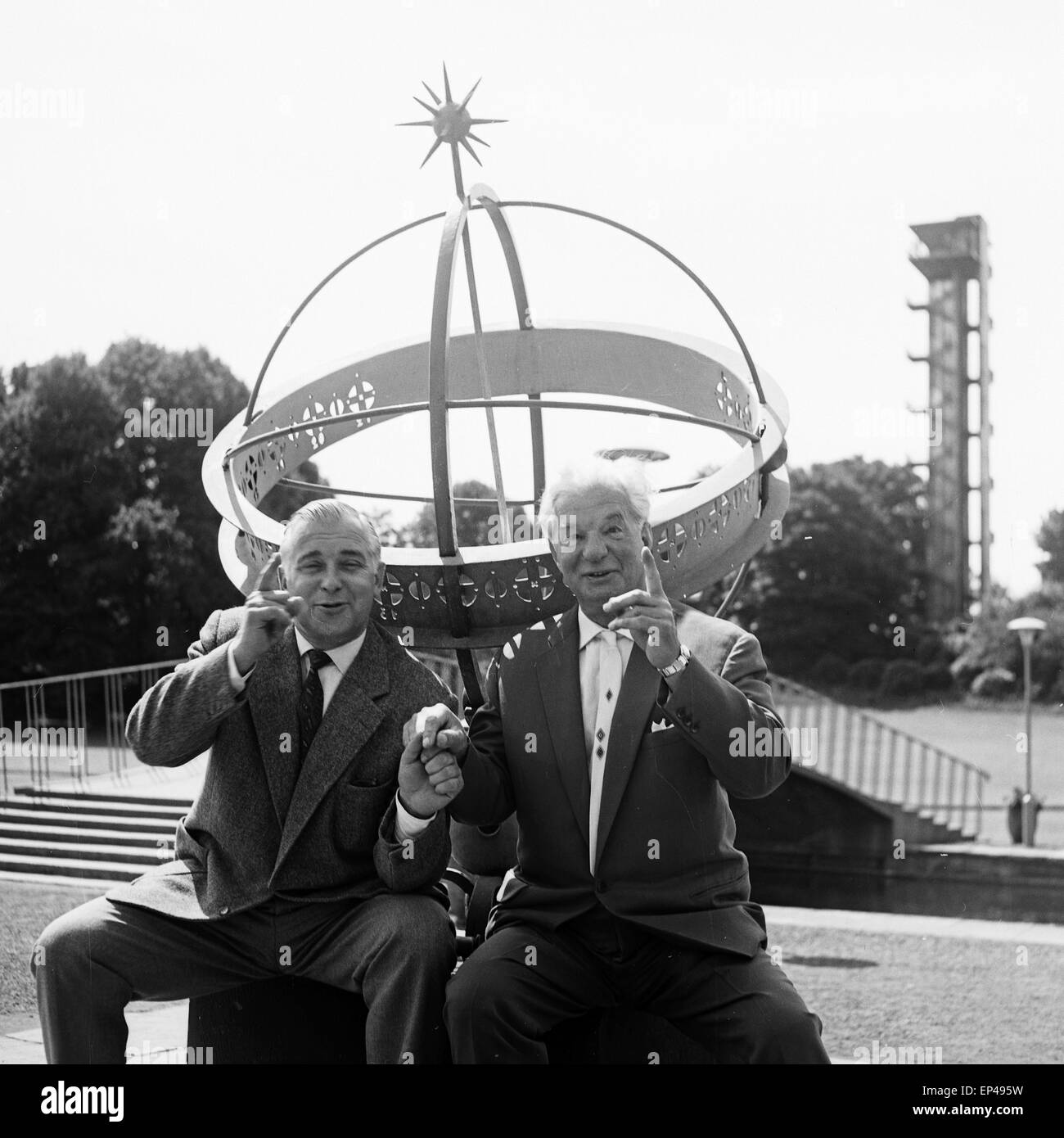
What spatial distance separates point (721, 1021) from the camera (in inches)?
122

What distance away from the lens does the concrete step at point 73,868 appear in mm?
12352

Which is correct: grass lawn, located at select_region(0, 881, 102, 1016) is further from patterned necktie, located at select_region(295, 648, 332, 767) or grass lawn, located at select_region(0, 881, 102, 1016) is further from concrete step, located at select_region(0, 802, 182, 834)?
patterned necktie, located at select_region(295, 648, 332, 767)

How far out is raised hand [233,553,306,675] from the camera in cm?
326

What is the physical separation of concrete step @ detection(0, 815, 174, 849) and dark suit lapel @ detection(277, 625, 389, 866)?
10428mm

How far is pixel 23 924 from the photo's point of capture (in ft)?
31.3

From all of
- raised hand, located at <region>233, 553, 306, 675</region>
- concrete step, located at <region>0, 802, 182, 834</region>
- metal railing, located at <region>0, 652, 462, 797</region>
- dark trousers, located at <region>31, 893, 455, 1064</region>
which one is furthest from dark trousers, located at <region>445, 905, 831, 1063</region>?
concrete step, located at <region>0, 802, 182, 834</region>

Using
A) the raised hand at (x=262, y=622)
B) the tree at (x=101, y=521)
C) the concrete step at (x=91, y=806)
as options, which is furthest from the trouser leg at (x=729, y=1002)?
the tree at (x=101, y=521)

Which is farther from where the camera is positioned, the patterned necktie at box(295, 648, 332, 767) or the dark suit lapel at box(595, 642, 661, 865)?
the patterned necktie at box(295, 648, 332, 767)

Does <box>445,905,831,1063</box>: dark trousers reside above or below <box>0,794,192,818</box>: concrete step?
above

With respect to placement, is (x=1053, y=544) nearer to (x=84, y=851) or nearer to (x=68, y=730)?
(x=68, y=730)

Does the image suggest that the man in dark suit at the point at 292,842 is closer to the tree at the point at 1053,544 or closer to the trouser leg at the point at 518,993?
the trouser leg at the point at 518,993
